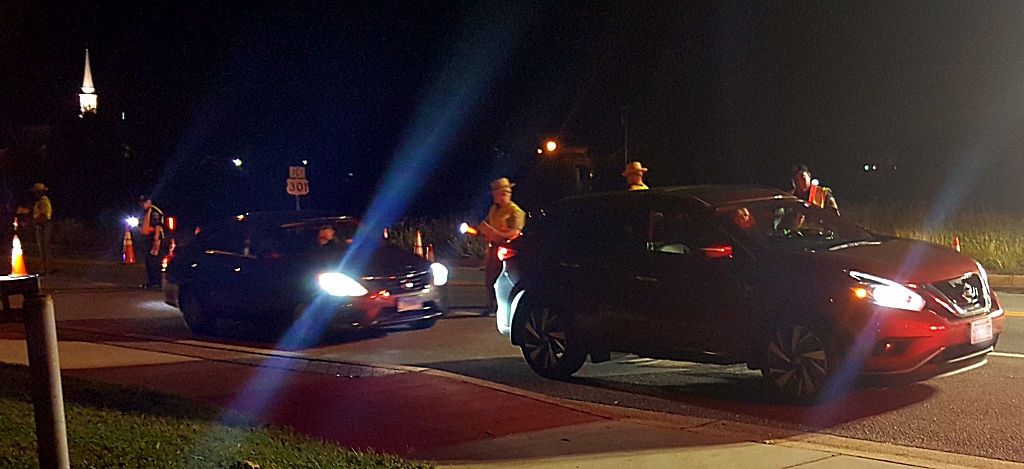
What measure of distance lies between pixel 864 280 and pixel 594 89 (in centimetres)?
3282

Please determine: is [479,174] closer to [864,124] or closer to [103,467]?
[864,124]

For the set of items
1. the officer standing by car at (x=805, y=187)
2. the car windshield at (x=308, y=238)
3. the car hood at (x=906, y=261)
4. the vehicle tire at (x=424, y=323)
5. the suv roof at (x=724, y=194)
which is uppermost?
the officer standing by car at (x=805, y=187)

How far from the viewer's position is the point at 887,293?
7.66 meters

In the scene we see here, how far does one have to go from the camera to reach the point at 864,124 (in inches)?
1526

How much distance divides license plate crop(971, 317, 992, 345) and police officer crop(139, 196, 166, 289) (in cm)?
1338

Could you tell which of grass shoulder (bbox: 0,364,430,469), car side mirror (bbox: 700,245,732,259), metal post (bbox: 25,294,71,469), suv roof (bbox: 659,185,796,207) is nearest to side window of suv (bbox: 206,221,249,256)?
grass shoulder (bbox: 0,364,430,469)

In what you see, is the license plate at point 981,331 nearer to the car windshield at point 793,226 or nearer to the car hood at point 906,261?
the car hood at point 906,261

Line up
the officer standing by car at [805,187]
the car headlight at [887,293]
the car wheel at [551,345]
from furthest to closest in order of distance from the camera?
1. the officer standing by car at [805,187]
2. the car wheel at [551,345]
3. the car headlight at [887,293]

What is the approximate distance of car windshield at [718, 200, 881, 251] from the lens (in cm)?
838

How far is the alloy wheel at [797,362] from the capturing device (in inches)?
313

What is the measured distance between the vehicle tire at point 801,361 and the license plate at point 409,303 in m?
4.73

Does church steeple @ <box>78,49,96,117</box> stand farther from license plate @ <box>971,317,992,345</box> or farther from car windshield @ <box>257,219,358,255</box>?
license plate @ <box>971,317,992,345</box>

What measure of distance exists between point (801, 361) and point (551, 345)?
7.51 feet

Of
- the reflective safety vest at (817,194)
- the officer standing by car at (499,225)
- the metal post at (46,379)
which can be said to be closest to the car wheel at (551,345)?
the officer standing by car at (499,225)
